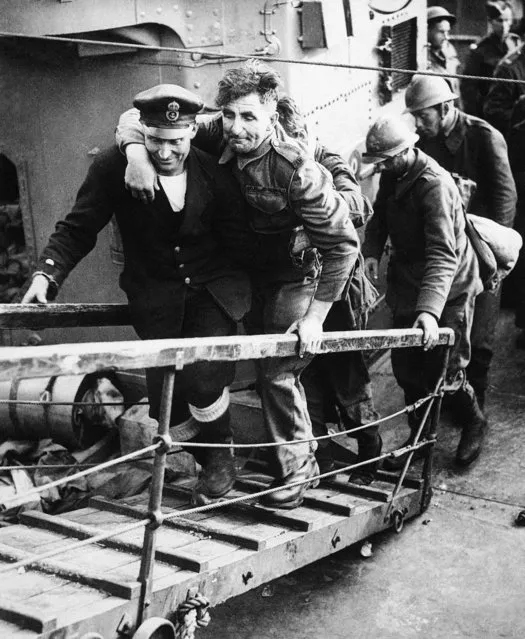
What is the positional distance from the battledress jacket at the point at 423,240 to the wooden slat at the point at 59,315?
1721 mm

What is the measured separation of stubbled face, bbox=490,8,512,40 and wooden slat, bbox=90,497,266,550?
6822 millimetres

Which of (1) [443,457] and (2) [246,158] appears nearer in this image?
(2) [246,158]

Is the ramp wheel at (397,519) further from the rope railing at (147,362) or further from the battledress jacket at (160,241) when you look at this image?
the battledress jacket at (160,241)

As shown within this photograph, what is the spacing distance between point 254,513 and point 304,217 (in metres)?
1.51

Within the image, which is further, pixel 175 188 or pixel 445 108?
pixel 445 108

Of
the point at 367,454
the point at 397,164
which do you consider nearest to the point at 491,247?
the point at 397,164

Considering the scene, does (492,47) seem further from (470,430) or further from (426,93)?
(470,430)

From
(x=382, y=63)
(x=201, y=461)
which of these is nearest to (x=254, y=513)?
(x=201, y=461)

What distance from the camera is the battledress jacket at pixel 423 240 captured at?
222 inches

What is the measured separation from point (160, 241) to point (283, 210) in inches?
24.6

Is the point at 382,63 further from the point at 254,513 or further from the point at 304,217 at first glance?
the point at 254,513

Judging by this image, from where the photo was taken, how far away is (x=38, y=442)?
25.0ft

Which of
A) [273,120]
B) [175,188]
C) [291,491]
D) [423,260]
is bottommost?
[291,491]

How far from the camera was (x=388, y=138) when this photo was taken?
18.7 ft
